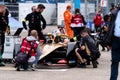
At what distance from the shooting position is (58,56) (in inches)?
550

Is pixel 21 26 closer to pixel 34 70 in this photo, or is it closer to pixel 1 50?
pixel 1 50

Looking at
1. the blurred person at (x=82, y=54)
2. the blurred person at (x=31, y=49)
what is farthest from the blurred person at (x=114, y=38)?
the blurred person at (x=82, y=54)

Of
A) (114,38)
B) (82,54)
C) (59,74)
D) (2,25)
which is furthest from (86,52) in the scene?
(114,38)

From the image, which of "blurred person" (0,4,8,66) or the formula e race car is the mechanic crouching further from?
"blurred person" (0,4,8,66)

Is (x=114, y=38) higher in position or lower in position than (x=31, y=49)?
higher

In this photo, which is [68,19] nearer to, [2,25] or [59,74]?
[2,25]

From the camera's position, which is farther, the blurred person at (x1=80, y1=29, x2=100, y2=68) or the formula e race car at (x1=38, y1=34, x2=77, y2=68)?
the formula e race car at (x1=38, y1=34, x2=77, y2=68)

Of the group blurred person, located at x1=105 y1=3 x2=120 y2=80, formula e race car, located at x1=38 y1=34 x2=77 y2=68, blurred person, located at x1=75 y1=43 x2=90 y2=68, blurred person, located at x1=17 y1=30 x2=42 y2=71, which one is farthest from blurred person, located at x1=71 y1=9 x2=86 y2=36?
blurred person, located at x1=105 y1=3 x2=120 y2=80

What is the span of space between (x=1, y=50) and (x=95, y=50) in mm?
2629

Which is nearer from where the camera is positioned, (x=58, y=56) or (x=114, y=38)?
(x=114, y=38)

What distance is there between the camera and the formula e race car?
44.8 feet

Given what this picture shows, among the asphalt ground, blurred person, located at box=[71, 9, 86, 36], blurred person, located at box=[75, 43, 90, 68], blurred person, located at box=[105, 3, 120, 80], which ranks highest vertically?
blurred person, located at box=[105, 3, 120, 80]

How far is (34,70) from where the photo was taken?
12.9 metres

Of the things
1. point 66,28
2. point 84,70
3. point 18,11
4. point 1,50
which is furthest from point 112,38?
point 18,11
